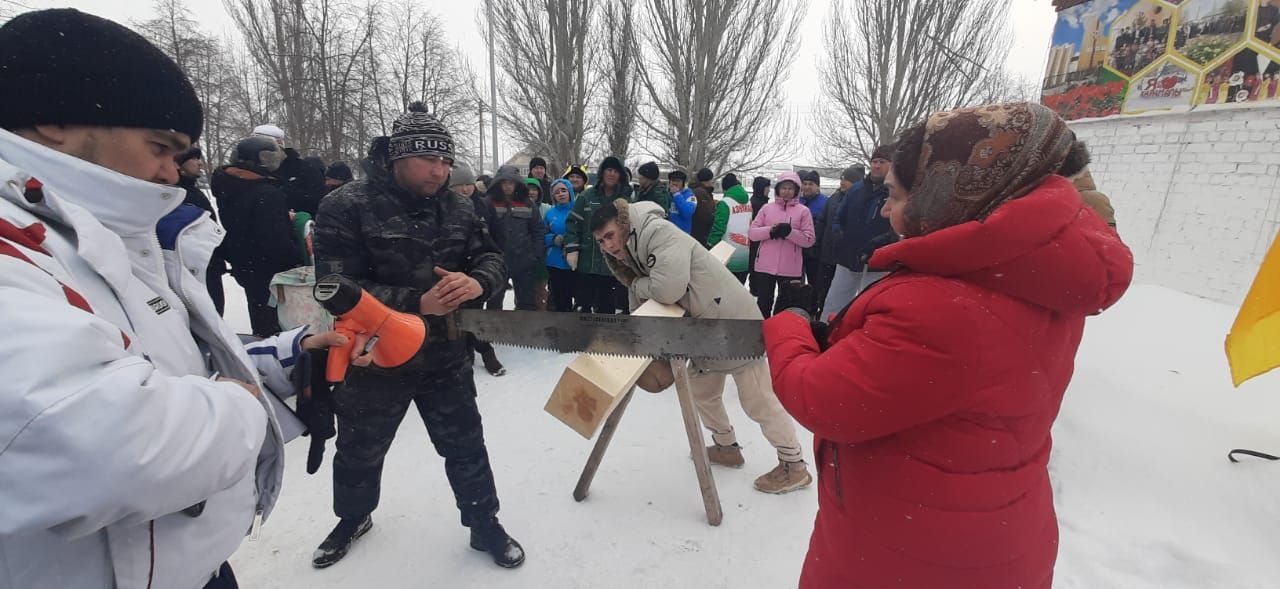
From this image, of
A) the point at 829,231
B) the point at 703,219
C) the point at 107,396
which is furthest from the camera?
the point at 703,219

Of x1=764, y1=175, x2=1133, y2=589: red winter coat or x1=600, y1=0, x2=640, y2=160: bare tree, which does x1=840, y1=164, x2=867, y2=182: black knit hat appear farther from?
x1=600, y1=0, x2=640, y2=160: bare tree

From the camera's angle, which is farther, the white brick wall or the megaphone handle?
the white brick wall

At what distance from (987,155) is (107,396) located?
1.54 metres

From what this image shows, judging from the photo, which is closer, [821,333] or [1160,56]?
[821,333]

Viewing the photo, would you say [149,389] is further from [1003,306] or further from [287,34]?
[287,34]

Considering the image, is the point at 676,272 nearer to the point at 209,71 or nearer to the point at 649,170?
the point at 649,170

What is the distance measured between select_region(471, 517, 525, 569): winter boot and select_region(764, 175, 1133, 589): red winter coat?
5.52 ft

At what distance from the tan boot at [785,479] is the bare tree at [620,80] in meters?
13.7

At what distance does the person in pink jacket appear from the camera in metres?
5.89

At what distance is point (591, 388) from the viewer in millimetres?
2404

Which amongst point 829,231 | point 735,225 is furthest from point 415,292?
point 735,225

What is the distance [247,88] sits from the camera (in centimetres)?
1694

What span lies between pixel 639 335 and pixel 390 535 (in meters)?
1.83

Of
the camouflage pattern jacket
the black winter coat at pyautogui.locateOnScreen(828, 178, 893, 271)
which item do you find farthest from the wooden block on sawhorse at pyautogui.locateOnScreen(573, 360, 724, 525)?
the black winter coat at pyautogui.locateOnScreen(828, 178, 893, 271)
